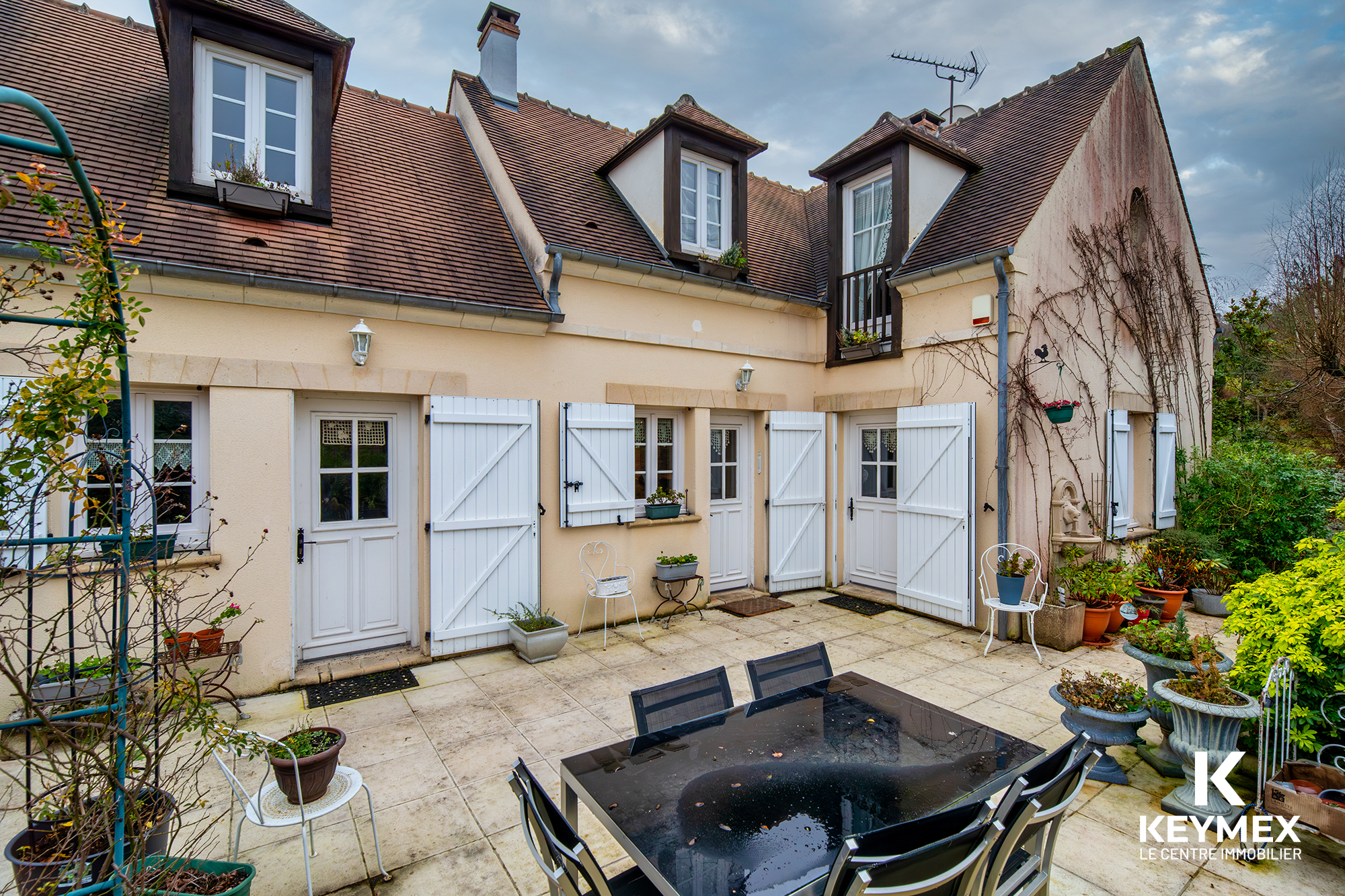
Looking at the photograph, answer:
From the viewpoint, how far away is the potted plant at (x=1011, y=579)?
220 inches

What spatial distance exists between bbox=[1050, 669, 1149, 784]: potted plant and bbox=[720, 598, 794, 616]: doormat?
3397mm

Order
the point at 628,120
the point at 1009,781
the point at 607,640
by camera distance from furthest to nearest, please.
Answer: the point at 628,120, the point at 607,640, the point at 1009,781

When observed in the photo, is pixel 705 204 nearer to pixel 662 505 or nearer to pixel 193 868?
pixel 662 505

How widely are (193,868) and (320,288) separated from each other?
394cm

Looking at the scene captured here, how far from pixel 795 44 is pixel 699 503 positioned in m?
6.10

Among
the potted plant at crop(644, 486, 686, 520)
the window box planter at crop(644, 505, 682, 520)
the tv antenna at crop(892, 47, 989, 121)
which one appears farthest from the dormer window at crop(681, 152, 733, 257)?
the tv antenna at crop(892, 47, 989, 121)

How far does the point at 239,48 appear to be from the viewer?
5195 mm

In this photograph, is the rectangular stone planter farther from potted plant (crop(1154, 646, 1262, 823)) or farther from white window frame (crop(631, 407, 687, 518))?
white window frame (crop(631, 407, 687, 518))

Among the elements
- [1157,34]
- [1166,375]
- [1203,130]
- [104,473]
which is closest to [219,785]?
[104,473]

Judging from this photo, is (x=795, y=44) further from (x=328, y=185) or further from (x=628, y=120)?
(x=328, y=185)

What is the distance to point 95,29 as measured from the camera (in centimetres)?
616

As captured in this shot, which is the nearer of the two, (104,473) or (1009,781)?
(1009,781)

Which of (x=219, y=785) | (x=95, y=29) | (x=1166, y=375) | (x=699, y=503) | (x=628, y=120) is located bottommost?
(x=219, y=785)

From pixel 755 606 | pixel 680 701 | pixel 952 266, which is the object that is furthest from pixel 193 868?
pixel 952 266
